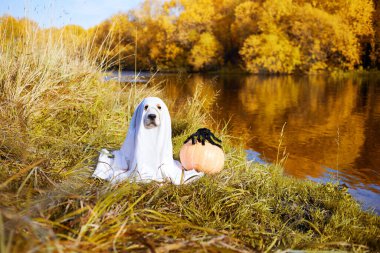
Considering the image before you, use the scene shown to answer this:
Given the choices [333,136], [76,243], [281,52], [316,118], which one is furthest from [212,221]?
[281,52]

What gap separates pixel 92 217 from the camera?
1.59 m

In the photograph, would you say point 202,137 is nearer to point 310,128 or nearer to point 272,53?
point 310,128

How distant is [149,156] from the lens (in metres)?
3.19

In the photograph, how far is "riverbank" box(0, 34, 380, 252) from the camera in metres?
1.51

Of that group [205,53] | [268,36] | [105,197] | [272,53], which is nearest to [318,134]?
[105,197]

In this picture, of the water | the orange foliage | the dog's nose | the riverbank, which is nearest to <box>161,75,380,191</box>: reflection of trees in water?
the water

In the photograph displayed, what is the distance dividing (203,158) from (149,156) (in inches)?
21.4

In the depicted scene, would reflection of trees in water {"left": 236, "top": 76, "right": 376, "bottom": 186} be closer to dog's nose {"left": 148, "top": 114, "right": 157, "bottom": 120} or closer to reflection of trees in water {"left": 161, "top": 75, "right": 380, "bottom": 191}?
reflection of trees in water {"left": 161, "top": 75, "right": 380, "bottom": 191}

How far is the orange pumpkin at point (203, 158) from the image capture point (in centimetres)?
346

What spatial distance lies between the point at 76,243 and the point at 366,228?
234 cm

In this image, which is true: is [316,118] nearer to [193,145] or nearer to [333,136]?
[333,136]

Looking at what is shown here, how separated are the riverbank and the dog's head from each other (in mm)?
572

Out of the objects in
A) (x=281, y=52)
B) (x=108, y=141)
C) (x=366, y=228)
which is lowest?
(x=366, y=228)

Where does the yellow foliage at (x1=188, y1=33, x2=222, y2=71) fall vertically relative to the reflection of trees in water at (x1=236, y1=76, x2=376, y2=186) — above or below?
above
